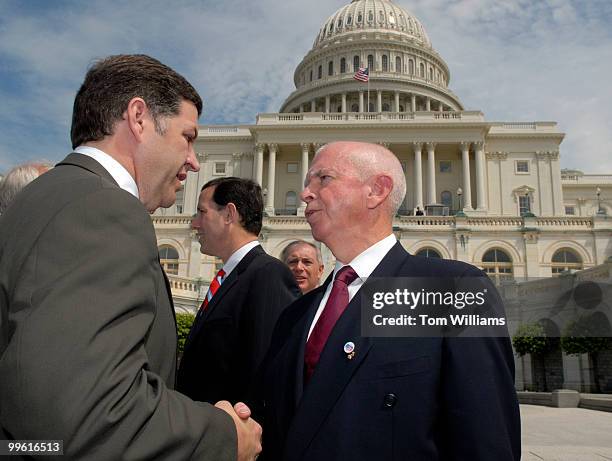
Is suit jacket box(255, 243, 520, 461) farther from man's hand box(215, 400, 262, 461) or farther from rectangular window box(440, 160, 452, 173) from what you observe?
rectangular window box(440, 160, 452, 173)

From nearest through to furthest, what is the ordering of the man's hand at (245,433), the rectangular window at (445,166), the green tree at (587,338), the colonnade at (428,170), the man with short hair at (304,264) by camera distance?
the man's hand at (245,433) → the man with short hair at (304,264) → the green tree at (587,338) → the colonnade at (428,170) → the rectangular window at (445,166)

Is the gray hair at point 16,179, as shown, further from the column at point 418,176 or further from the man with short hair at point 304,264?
the column at point 418,176

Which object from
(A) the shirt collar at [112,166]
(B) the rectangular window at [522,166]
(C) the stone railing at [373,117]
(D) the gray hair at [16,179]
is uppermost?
(C) the stone railing at [373,117]

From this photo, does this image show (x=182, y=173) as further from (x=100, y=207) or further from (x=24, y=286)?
(x=24, y=286)

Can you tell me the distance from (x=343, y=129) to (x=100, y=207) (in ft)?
215

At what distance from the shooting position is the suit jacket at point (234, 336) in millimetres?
4676

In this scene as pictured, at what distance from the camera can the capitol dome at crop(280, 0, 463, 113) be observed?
3408 inches

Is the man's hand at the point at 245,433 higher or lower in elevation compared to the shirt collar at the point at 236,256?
lower

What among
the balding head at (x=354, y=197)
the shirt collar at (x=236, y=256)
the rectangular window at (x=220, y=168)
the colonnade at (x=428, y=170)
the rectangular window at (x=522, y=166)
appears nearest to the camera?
the balding head at (x=354, y=197)

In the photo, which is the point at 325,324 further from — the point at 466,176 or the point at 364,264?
the point at 466,176

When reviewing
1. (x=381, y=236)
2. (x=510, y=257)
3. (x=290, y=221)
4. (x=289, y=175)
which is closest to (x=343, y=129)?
(x=289, y=175)

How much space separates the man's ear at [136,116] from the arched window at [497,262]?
41228 millimetres

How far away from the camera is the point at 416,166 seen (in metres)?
65.3

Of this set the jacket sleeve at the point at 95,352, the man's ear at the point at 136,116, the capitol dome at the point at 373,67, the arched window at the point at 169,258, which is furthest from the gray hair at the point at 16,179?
the capitol dome at the point at 373,67
